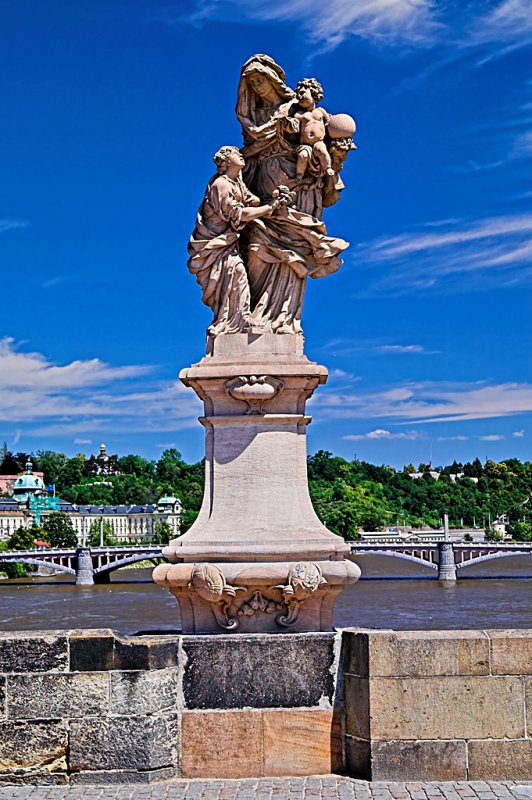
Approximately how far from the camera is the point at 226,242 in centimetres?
730

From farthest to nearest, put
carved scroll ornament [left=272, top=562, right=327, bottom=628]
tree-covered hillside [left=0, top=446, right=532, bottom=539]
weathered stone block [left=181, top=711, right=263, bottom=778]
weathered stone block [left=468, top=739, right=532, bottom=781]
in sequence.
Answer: tree-covered hillside [left=0, top=446, right=532, bottom=539], carved scroll ornament [left=272, top=562, right=327, bottom=628], weathered stone block [left=181, top=711, right=263, bottom=778], weathered stone block [left=468, top=739, right=532, bottom=781]

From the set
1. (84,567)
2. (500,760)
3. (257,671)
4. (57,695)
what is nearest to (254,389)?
(257,671)

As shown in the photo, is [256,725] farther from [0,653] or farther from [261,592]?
[0,653]

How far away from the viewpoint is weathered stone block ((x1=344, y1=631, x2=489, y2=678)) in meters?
6.23

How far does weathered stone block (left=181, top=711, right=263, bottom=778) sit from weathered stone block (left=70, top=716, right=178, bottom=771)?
226 mm

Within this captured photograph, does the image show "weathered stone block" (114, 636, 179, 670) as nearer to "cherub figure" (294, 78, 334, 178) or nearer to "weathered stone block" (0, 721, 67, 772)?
"weathered stone block" (0, 721, 67, 772)

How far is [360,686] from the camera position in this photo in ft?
20.8

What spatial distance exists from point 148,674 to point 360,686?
49.2 inches

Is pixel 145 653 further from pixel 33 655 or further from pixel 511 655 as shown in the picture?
pixel 511 655

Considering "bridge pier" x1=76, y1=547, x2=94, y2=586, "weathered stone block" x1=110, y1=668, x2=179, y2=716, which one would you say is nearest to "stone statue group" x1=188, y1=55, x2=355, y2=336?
"weathered stone block" x1=110, y1=668, x2=179, y2=716

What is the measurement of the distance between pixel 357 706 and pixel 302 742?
0.41m

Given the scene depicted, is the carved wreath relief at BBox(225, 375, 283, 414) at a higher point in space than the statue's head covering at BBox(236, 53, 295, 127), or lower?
lower

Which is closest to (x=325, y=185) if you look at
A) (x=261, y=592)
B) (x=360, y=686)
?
(x=261, y=592)

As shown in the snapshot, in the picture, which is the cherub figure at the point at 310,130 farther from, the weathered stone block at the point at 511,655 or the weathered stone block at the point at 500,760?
the weathered stone block at the point at 500,760
